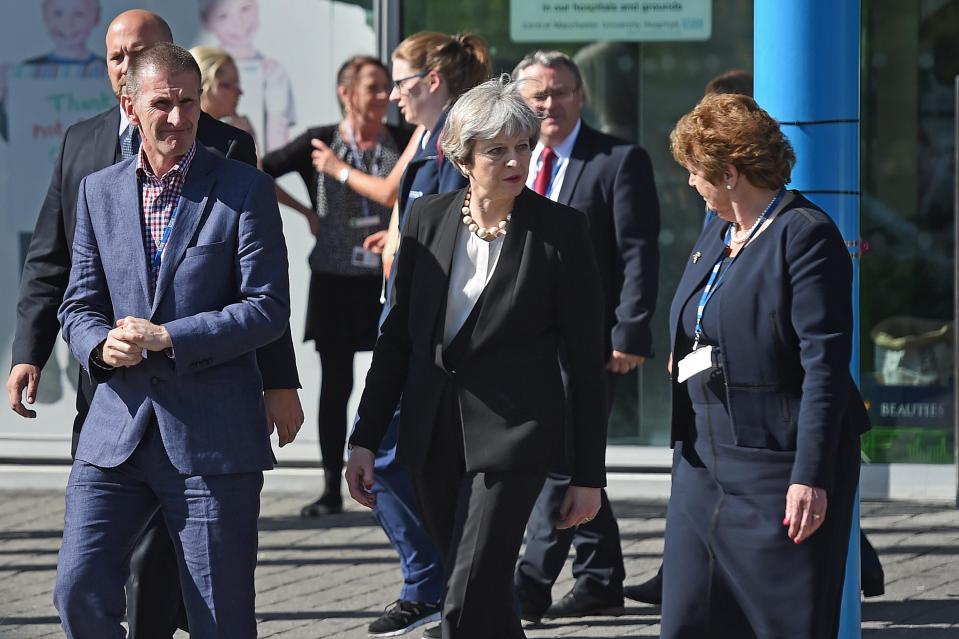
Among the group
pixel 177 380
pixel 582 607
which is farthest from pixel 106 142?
pixel 582 607

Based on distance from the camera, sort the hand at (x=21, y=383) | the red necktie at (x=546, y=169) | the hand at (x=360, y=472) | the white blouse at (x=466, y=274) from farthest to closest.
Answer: the red necktie at (x=546, y=169) → the hand at (x=21, y=383) → the hand at (x=360, y=472) → the white blouse at (x=466, y=274)

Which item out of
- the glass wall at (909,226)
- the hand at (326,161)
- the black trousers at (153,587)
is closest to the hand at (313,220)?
the hand at (326,161)

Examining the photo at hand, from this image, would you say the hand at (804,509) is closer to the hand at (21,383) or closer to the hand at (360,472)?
the hand at (360,472)

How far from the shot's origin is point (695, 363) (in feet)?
15.0

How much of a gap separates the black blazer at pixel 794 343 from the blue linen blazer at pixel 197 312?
48.3 inches

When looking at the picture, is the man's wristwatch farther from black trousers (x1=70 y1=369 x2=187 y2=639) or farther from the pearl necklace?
the pearl necklace

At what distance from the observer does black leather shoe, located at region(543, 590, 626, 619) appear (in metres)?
6.45

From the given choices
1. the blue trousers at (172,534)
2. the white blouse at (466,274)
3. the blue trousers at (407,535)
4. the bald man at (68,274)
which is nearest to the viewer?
the blue trousers at (172,534)

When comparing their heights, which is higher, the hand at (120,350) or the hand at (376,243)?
the hand at (376,243)

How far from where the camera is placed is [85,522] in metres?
4.41

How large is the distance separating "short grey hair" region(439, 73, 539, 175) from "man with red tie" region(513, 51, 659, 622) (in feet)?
5.72

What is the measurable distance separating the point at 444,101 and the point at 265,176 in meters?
1.79

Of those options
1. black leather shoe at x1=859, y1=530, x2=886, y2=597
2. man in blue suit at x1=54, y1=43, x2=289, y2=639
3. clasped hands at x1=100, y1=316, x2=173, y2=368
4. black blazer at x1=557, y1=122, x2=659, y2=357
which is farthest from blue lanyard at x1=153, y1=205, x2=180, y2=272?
black leather shoe at x1=859, y1=530, x2=886, y2=597

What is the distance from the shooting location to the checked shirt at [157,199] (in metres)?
4.47
